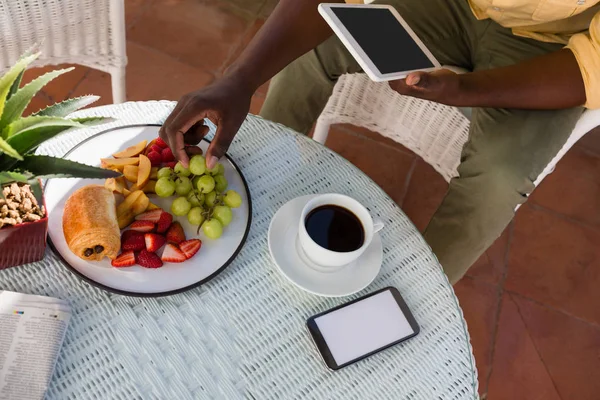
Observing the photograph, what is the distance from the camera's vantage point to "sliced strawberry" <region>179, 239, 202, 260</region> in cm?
83

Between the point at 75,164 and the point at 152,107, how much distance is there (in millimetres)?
346

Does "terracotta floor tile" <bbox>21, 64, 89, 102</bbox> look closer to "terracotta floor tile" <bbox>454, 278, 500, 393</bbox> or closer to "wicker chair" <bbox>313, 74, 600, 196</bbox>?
"wicker chair" <bbox>313, 74, 600, 196</bbox>

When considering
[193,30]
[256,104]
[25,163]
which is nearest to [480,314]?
[256,104]

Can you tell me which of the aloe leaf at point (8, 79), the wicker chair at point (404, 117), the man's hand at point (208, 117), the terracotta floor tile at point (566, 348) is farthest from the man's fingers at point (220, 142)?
the terracotta floor tile at point (566, 348)

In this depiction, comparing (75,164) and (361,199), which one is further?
(361,199)

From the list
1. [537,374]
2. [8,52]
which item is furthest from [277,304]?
[537,374]

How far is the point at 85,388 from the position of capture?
74 cm

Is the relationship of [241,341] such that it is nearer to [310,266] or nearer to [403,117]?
[310,266]

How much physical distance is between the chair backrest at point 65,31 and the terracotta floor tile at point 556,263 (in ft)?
4.43

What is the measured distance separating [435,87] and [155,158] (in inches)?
23.0

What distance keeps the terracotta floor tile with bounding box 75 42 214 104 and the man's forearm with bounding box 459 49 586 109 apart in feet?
3.37

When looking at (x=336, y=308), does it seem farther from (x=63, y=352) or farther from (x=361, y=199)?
(x=63, y=352)

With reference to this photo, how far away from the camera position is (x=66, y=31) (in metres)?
1.25

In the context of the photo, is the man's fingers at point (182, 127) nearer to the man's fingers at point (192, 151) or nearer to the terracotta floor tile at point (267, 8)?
the man's fingers at point (192, 151)
